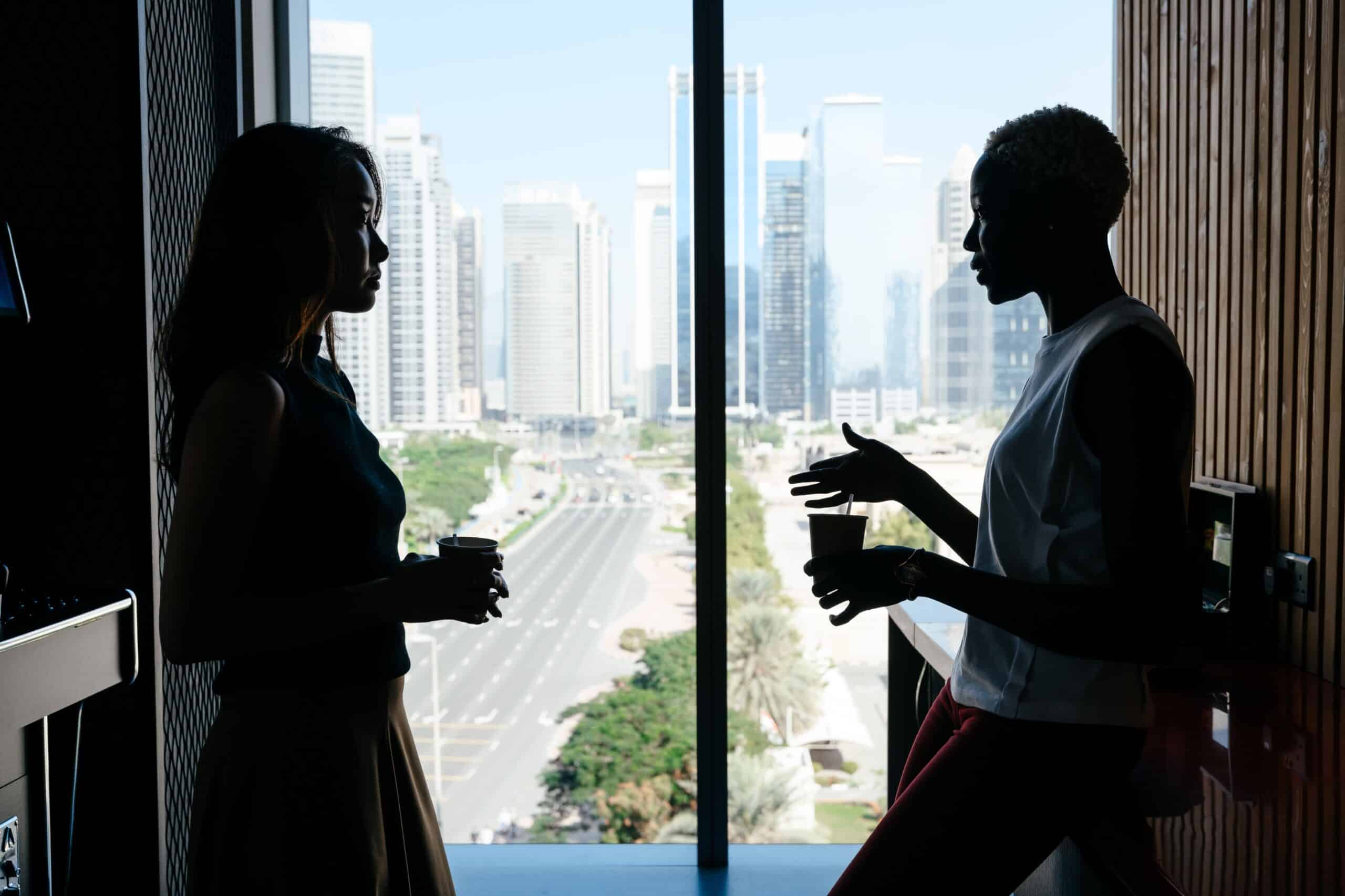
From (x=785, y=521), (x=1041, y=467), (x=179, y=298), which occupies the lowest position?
(x=785, y=521)

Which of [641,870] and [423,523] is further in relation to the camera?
[423,523]

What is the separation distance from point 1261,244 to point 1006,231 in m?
1.14

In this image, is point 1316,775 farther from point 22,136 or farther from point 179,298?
point 22,136


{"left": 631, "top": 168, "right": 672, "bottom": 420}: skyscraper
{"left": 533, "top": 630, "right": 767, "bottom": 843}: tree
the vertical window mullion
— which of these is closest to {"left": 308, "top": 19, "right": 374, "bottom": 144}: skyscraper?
{"left": 631, "top": 168, "right": 672, "bottom": 420}: skyscraper

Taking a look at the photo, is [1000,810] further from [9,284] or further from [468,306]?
[468,306]

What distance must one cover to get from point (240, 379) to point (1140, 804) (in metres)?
1.16

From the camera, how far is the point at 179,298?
1.12 meters

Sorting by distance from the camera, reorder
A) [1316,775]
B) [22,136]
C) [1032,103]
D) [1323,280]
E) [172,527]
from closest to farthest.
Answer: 1. [172,527]
2. [1316,775]
3. [1323,280]
4. [22,136]
5. [1032,103]

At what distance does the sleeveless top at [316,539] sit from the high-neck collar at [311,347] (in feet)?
0.19

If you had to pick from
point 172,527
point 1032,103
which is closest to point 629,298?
point 1032,103

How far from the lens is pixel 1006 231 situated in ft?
3.76

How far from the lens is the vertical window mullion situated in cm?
251

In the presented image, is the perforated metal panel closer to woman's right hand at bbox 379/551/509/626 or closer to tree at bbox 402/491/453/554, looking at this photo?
tree at bbox 402/491/453/554

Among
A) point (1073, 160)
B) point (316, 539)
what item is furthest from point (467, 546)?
point (1073, 160)
